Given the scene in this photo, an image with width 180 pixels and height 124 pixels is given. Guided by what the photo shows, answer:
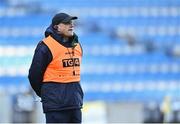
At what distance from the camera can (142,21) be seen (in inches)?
667

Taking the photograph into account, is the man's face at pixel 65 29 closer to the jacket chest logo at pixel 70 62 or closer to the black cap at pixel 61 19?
the black cap at pixel 61 19

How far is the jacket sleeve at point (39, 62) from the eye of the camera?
4363 mm

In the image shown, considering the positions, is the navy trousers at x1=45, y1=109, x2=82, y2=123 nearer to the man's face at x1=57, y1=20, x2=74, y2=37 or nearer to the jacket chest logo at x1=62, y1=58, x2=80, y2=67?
the jacket chest logo at x1=62, y1=58, x2=80, y2=67

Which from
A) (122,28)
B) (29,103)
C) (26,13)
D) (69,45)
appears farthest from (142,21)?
(69,45)

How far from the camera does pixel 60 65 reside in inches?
174

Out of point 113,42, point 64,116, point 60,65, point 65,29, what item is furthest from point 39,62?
point 113,42

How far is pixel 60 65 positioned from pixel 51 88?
169 mm

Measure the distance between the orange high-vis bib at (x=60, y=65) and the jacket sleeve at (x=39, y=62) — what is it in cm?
3

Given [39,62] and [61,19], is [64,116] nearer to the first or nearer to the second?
[39,62]

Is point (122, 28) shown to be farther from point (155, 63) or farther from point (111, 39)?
point (155, 63)

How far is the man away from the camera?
4.38 m

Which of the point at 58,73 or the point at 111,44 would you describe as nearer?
the point at 58,73

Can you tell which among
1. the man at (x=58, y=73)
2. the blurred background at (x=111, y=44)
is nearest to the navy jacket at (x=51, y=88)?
the man at (x=58, y=73)

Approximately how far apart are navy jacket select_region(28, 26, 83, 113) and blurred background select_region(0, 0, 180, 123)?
8232 mm
